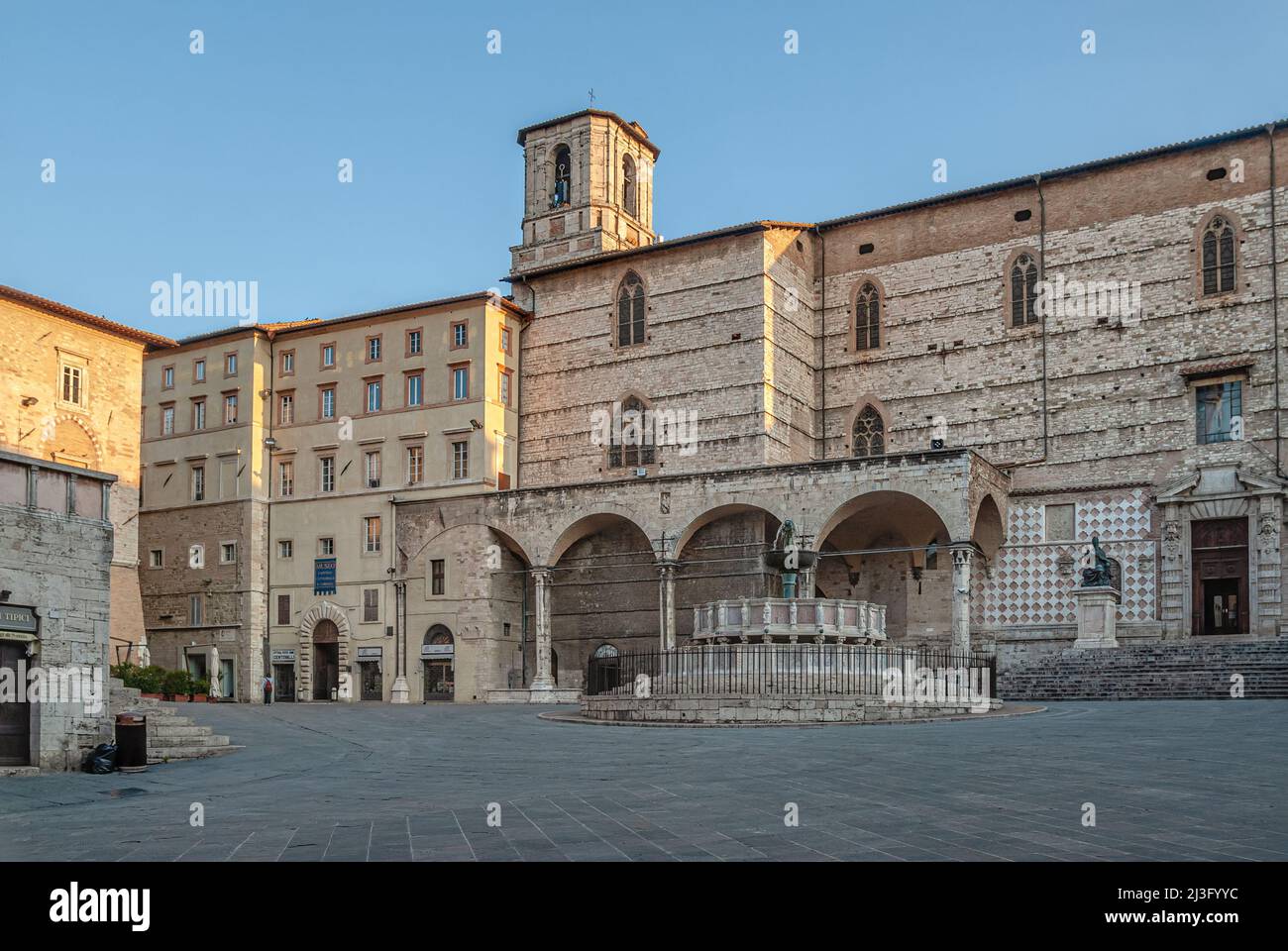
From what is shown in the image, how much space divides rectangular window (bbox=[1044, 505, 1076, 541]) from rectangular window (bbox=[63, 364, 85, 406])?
94.2 feet

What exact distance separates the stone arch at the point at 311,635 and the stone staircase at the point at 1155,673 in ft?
71.3

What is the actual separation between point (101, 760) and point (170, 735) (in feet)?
7.76

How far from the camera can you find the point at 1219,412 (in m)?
35.4

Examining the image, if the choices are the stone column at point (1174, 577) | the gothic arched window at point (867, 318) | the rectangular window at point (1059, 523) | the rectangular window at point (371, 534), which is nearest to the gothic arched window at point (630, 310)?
the gothic arched window at point (867, 318)

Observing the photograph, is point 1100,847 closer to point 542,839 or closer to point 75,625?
point 542,839

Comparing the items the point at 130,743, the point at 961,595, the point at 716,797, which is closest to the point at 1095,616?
the point at 961,595

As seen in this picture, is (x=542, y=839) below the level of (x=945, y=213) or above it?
below

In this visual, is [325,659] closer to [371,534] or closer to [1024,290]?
[371,534]

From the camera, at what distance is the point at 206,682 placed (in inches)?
1599

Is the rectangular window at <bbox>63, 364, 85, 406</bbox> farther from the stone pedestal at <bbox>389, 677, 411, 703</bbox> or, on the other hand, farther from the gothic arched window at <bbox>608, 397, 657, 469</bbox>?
the gothic arched window at <bbox>608, 397, 657, 469</bbox>

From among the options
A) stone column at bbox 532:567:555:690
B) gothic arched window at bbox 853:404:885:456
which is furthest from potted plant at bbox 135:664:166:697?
gothic arched window at bbox 853:404:885:456
